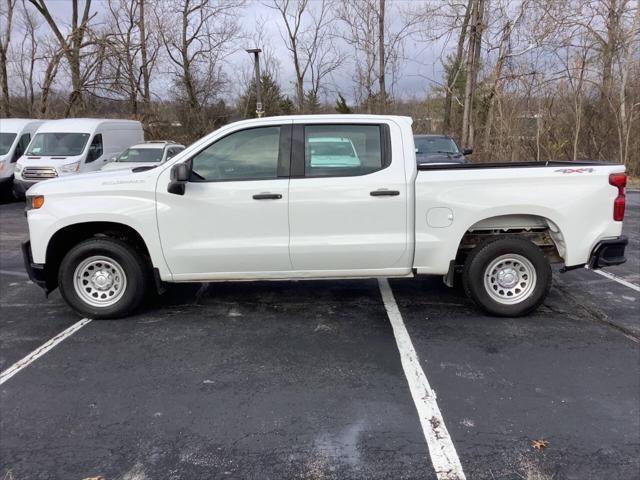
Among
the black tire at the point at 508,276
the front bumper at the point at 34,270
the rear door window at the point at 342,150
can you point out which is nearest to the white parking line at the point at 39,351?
the front bumper at the point at 34,270

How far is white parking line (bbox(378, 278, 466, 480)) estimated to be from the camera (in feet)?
9.20

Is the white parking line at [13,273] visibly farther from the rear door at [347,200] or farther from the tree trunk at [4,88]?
the tree trunk at [4,88]

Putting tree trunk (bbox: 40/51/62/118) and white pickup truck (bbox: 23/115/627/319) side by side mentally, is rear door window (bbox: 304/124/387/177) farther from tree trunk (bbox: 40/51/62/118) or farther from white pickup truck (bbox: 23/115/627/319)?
tree trunk (bbox: 40/51/62/118)

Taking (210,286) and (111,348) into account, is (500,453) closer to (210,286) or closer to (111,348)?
(111,348)

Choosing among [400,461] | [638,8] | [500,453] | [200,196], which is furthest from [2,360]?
[638,8]

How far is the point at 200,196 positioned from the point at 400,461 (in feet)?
9.66

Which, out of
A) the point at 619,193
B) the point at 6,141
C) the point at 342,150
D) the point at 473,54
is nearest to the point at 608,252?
the point at 619,193

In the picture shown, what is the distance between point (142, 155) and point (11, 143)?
4.13 meters

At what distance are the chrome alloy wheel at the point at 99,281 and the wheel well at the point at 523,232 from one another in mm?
3367

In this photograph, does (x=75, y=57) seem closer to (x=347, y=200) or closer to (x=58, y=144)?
(x=58, y=144)

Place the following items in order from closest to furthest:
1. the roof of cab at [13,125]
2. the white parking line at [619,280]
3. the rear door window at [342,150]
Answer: the rear door window at [342,150], the white parking line at [619,280], the roof of cab at [13,125]

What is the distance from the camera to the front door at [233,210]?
4785 mm

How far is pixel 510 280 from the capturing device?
505cm

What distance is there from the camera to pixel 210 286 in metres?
6.27
